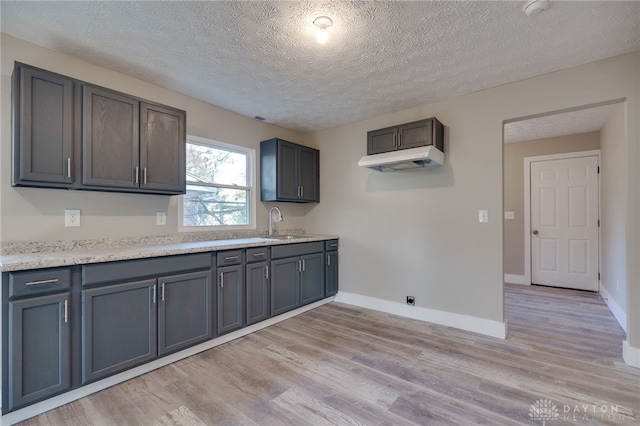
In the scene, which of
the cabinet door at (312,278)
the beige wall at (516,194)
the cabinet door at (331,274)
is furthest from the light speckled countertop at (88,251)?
the beige wall at (516,194)

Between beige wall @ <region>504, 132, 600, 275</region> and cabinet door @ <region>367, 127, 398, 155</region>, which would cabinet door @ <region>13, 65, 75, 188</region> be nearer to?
cabinet door @ <region>367, 127, 398, 155</region>

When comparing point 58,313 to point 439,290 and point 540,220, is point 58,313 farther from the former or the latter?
point 540,220

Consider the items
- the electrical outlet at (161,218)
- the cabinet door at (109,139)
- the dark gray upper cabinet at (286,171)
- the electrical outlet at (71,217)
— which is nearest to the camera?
the cabinet door at (109,139)

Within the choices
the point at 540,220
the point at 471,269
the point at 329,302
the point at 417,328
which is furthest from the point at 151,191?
the point at 540,220

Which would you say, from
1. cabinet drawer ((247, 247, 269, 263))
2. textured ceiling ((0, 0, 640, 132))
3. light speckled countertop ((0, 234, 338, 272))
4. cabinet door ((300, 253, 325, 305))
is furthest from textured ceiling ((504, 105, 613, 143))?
light speckled countertop ((0, 234, 338, 272))

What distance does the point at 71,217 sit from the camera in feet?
7.55

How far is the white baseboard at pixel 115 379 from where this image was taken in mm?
1695

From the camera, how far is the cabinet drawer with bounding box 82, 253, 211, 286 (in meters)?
1.90

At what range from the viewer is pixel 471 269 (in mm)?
3045

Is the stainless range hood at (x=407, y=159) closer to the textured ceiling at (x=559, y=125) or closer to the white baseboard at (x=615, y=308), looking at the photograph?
the textured ceiling at (x=559, y=125)

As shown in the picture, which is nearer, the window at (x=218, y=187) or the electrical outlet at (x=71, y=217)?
the electrical outlet at (x=71, y=217)

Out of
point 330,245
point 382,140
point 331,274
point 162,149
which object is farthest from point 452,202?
point 162,149

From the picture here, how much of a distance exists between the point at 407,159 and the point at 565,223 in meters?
3.67

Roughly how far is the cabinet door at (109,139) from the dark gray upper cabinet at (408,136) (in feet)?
7.76
